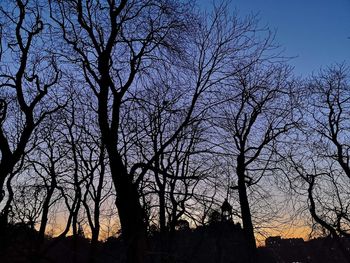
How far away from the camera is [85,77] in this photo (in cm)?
899

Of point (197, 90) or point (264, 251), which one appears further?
point (264, 251)

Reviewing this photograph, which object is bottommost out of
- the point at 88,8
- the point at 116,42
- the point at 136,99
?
the point at 136,99

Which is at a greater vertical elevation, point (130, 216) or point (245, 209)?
point (245, 209)

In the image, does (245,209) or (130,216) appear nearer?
(130,216)

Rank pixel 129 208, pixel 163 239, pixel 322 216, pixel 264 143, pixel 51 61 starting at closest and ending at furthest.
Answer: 1. pixel 129 208
2. pixel 51 61
3. pixel 264 143
4. pixel 163 239
5. pixel 322 216

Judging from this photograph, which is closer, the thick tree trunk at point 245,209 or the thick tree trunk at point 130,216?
the thick tree trunk at point 130,216

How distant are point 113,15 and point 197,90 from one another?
2.65 metres

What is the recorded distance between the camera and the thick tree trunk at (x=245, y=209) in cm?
1434

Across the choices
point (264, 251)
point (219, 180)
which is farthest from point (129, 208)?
point (264, 251)

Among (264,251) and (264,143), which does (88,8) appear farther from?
(264,251)

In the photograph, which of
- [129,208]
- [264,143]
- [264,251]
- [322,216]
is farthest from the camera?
[264,251]

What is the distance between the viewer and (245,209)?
49.6ft

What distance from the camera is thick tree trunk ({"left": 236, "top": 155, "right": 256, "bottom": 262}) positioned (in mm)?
14336

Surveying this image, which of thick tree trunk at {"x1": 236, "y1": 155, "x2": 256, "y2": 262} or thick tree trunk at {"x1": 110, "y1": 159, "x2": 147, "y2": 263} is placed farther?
thick tree trunk at {"x1": 236, "y1": 155, "x2": 256, "y2": 262}
